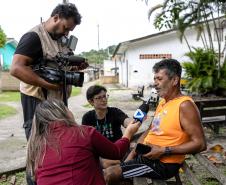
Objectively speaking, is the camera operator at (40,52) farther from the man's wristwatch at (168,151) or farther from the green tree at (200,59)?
the green tree at (200,59)

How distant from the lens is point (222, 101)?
8.09m

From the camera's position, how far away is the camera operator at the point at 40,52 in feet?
11.1

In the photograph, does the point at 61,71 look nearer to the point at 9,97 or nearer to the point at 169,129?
the point at 169,129

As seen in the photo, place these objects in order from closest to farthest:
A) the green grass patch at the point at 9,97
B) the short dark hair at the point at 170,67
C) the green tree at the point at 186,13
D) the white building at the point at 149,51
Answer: the short dark hair at the point at 170,67
the green tree at the point at 186,13
the green grass patch at the point at 9,97
the white building at the point at 149,51

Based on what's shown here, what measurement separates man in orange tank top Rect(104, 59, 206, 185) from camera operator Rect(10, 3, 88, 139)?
2.91 ft

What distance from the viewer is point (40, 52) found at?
349 cm

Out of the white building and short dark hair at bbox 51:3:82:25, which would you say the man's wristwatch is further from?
the white building

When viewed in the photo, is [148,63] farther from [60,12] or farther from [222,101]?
[60,12]

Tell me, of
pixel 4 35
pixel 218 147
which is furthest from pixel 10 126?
pixel 4 35

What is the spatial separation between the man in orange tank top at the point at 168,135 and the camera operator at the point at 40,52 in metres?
0.89

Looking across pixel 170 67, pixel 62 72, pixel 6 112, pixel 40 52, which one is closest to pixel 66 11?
pixel 40 52

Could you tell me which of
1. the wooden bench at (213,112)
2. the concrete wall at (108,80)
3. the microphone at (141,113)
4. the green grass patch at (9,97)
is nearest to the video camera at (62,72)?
the microphone at (141,113)

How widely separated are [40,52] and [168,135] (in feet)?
4.35

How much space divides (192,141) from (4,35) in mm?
23766
